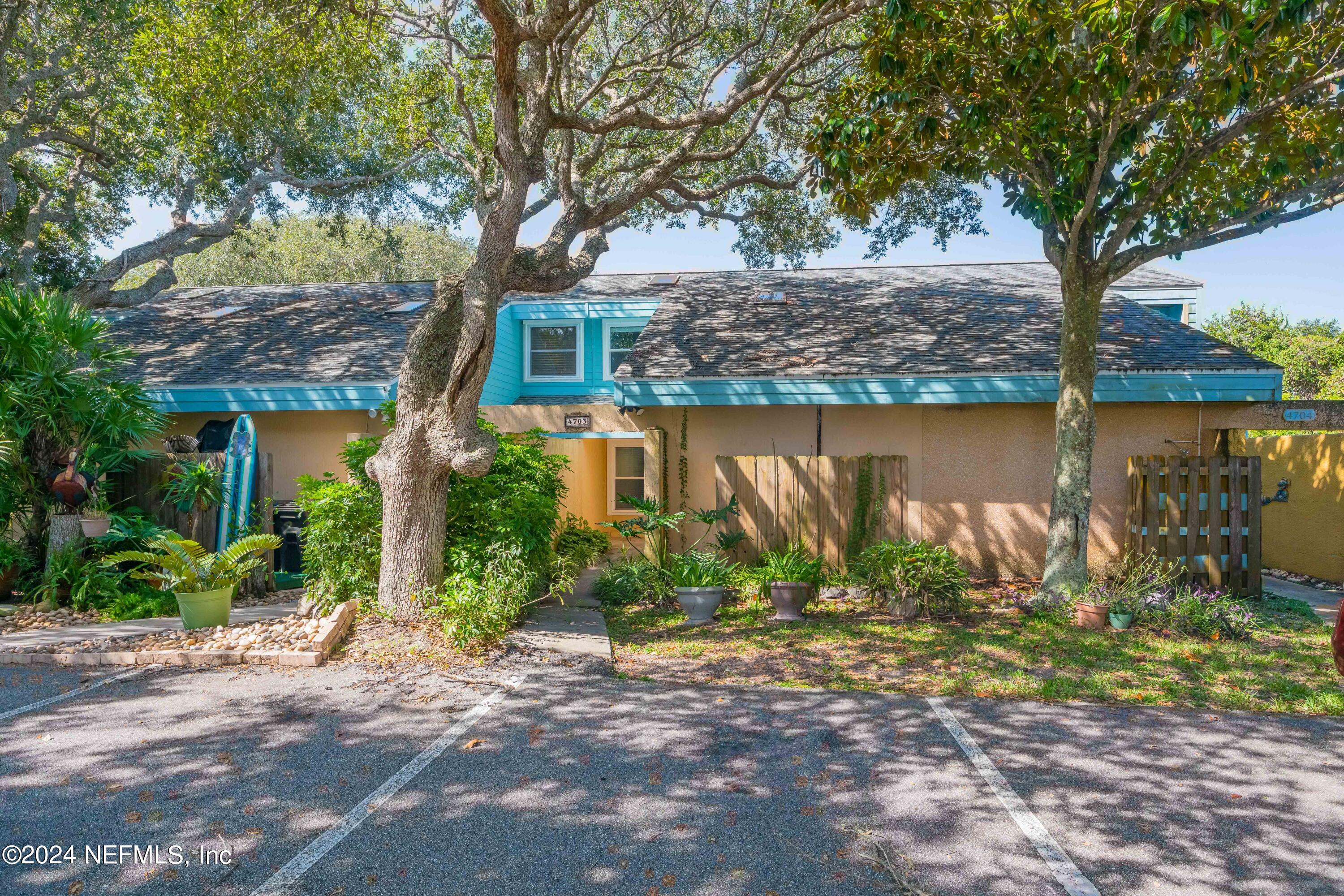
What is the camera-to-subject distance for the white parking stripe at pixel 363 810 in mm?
3148

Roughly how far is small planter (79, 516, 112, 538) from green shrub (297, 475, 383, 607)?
2.37 m

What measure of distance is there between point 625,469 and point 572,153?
7632mm

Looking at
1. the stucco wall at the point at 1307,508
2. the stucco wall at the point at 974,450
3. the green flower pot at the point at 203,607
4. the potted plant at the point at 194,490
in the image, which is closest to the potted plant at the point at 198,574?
the green flower pot at the point at 203,607

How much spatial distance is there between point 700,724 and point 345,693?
257 cm

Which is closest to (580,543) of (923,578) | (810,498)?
(810,498)

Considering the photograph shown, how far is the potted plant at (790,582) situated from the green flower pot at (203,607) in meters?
5.23

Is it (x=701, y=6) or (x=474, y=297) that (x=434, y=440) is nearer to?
(x=474, y=297)

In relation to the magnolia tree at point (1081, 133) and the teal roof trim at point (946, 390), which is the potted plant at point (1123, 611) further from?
the teal roof trim at point (946, 390)

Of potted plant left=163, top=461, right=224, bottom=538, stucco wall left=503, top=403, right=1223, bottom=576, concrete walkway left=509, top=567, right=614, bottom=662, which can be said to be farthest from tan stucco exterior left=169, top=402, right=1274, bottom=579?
potted plant left=163, top=461, right=224, bottom=538

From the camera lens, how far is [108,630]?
7.04m

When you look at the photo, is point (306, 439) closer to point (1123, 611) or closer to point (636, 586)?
point (636, 586)

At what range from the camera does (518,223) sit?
710 centimetres

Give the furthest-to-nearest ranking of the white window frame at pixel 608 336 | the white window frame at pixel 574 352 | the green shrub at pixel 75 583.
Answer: the white window frame at pixel 574 352
the white window frame at pixel 608 336
the green shrub at pixel 75 583

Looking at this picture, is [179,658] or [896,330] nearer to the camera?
[179,658]
